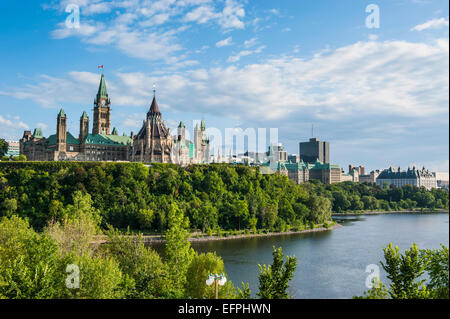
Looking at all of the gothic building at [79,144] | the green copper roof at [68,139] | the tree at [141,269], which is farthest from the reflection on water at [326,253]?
the green copper roof at [68,139]

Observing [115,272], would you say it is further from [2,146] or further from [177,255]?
[2,146]

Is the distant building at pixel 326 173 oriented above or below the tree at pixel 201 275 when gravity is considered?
above

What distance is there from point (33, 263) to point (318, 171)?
125 metres

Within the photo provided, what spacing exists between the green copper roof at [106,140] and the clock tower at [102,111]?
252cm

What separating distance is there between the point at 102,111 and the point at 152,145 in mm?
14694

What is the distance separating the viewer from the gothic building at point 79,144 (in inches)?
2517

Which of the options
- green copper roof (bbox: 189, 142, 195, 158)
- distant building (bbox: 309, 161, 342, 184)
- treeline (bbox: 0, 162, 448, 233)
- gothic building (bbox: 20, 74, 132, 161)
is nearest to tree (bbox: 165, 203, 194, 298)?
treeline (bbox: 0, 162, 448, 233)

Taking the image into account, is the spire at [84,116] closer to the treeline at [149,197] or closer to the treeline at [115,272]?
the treeline at [149,197]

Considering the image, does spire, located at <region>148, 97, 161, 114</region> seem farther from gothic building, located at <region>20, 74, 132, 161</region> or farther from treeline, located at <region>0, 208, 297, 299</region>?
treeline, located at <region>0, 208, 297, 299</region>

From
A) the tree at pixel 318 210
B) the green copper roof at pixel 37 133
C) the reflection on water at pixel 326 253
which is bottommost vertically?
the reflection on water at pixel 326 253

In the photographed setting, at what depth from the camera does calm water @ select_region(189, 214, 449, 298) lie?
26.1 meters

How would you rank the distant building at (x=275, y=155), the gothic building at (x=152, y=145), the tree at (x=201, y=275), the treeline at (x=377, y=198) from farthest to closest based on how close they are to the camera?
the distant building at (x=275, y=155) < the treeline at (x=377, y=198) < the gothic building at (x=152, y=145) < the tree at (x=201, y=275)

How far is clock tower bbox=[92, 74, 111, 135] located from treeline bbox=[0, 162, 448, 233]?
62.3 feet

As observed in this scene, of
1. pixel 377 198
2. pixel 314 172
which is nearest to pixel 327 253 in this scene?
pixel 377 198
